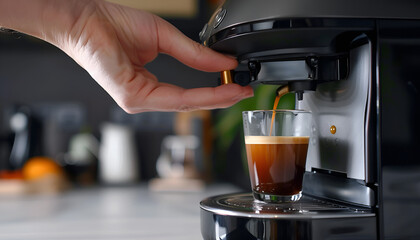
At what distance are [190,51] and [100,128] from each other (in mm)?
1321

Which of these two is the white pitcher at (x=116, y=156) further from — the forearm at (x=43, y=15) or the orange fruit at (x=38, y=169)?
the forearm at (x=43, y=15)

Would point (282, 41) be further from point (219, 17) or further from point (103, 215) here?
point (103, 215)

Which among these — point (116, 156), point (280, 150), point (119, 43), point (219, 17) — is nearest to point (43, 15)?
point (119, 43)

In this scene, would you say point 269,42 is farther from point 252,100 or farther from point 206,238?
point 252,100

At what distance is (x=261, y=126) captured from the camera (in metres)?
0.57

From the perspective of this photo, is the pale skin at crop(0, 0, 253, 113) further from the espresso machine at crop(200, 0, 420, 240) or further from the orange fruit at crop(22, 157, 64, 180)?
the orange fruit at crop(22, 157, 64, 180)

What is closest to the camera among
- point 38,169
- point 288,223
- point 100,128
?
point 288,223

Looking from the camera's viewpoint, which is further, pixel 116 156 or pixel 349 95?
pixel 116 156

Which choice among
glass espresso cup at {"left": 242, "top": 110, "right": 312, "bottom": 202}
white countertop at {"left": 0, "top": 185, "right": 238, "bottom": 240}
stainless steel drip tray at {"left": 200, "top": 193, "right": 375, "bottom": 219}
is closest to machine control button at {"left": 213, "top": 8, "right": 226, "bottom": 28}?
glass espresso cup at {"left": 242, "top": 110, "right": 312, "bottom": 202}

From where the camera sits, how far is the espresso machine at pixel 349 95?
Result: 1.63ft

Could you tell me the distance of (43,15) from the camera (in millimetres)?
597

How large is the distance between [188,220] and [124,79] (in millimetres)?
495

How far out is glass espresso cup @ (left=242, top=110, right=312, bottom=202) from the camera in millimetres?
567

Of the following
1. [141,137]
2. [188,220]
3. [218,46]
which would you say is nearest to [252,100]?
[188,220]
